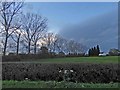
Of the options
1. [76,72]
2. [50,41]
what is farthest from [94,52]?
[76,72]

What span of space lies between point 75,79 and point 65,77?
1.45 feet

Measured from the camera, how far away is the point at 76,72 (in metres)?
10.9

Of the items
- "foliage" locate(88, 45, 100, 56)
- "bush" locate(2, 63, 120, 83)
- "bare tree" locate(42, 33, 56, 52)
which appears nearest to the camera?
"bush" locate(2, 63, 120, 83)

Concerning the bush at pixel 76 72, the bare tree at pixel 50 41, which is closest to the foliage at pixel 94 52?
the bare tree at pixel 50 41

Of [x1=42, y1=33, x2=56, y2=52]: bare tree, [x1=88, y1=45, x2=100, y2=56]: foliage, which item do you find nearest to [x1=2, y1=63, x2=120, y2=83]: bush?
[x1=88, y1=45, x2=100, y2=56]: foliage

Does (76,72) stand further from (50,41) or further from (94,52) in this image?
(50,41)

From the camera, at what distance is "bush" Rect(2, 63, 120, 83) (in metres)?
10.9

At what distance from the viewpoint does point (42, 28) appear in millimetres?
41531

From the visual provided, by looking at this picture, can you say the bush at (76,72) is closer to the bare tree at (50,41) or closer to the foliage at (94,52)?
the foliage at (94,52)

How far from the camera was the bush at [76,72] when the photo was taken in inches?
428

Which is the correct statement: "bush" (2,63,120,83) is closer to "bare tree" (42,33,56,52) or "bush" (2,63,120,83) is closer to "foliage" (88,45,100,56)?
"foliage" (88,45,100,56)

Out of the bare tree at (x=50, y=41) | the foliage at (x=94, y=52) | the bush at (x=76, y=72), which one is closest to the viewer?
the bush at (x=76, y=72)

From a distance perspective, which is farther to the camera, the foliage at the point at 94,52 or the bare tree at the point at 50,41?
the bare tree at the point at 50,41

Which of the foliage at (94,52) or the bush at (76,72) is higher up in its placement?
the foliage at (94,52)
